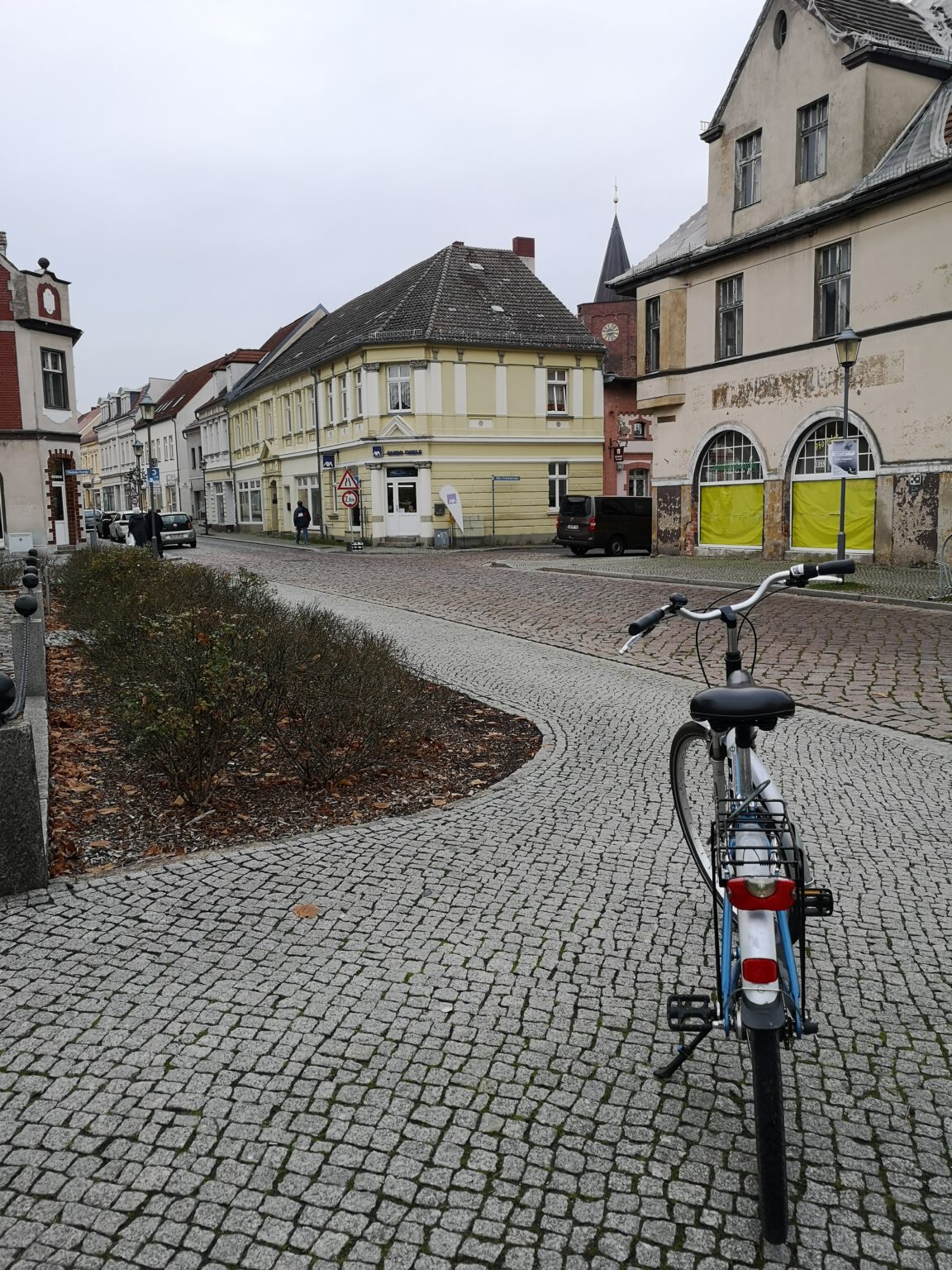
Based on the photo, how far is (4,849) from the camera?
439cm

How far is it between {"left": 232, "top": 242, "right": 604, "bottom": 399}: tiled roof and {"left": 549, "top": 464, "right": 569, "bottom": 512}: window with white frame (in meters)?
4.64

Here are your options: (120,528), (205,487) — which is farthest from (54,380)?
(205,487)

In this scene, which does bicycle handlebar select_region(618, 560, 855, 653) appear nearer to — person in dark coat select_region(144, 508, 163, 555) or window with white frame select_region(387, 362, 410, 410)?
person in dark coat select_region(144, 508, 163, 555)

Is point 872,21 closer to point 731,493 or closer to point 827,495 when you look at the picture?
point 827,495

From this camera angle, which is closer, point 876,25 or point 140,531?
point 876,25

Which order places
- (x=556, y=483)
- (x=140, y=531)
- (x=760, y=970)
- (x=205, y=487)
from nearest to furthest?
1. (x=760, y=970)
2. (x=140, y=531)
3. (x=556, y=483)
4. (x=205, y=487)

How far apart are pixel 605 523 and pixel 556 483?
37.6 feet

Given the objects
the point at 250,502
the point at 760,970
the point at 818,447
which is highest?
the point at 818,447

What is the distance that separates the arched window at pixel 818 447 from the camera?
22891 millimetres

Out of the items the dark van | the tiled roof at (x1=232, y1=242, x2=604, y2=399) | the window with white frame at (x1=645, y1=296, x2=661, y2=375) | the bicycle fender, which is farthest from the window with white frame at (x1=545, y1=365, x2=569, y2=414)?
the bicycle fender

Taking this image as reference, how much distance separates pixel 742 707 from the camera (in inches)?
111

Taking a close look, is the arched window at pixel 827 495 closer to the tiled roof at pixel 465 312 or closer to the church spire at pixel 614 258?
the tiled roof at pixel 465 312

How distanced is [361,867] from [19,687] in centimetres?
178

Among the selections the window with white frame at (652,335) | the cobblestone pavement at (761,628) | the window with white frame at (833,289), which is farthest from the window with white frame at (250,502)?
Result: the window with white frame at (833,289)
